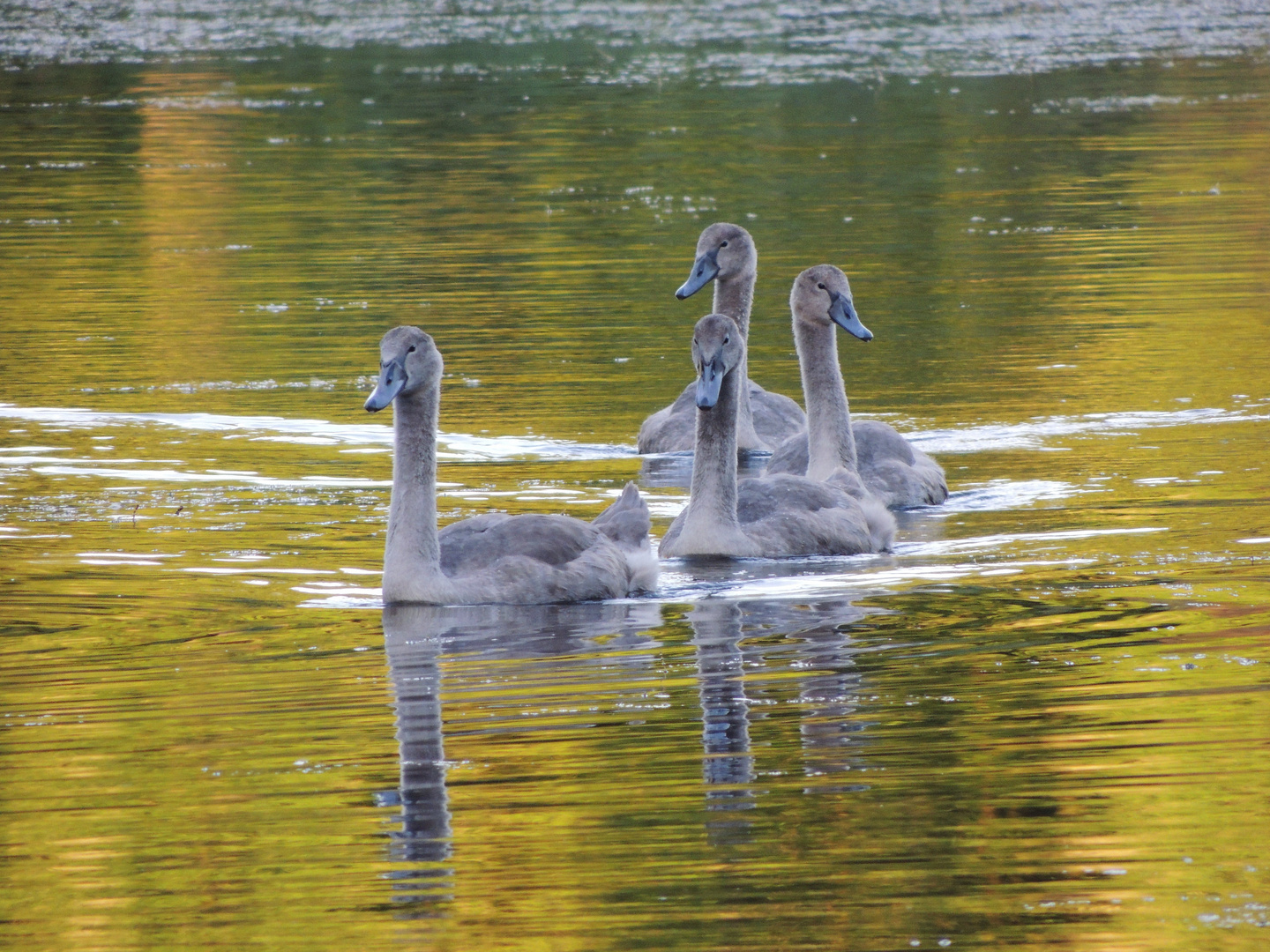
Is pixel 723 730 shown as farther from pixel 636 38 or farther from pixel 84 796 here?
pixel 636 38

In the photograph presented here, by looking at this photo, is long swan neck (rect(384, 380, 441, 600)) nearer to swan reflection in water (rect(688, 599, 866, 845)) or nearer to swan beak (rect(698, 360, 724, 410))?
swan reflection in water (rect(688, 599, 866, 845))

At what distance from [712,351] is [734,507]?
2.99 ft

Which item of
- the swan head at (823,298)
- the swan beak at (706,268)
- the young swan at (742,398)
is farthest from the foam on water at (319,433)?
the swan head at (823,298)

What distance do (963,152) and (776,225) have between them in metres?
8.19

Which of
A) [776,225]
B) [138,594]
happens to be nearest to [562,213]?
[776,225]

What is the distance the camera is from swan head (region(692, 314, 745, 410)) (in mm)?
13547

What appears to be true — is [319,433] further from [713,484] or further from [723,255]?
[713,484]

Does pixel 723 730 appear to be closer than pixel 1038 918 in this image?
No

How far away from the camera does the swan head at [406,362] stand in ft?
39.9

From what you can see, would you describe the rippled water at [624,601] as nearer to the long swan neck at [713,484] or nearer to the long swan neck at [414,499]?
the long swan neck at [414,499]

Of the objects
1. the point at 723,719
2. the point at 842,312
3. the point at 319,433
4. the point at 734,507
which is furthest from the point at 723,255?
the point at 723,719

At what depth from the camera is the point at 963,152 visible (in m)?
37.2

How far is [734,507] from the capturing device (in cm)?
1369

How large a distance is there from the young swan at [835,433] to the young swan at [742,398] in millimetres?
1041
